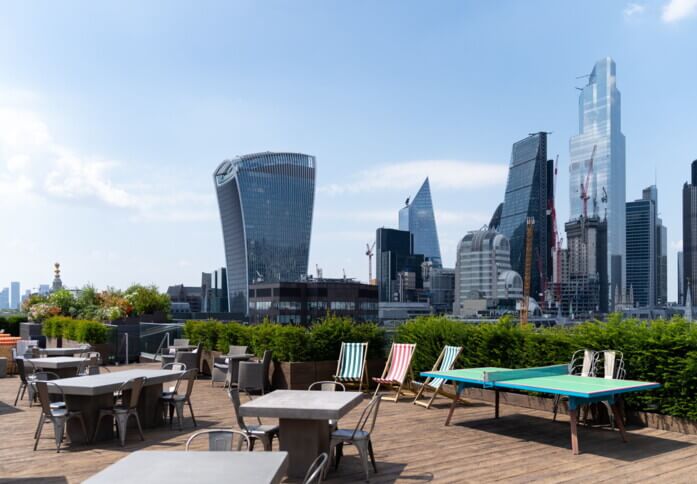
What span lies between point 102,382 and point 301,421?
3148 mm

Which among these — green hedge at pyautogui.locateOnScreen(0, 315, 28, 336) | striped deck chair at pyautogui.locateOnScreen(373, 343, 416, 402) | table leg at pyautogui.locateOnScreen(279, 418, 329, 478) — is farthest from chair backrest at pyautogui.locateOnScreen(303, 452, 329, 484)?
green hedge at pyautogui.locateOnScreen(0, 315, 28, 336)

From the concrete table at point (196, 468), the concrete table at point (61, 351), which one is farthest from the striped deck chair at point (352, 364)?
the concrete table at point (196, 468)

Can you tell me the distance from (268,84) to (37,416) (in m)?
11.2

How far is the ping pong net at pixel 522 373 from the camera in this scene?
8.41 meters

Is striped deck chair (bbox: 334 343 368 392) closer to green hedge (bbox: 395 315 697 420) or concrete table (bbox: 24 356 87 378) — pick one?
green hedge (bbox: 395 315 697 420)

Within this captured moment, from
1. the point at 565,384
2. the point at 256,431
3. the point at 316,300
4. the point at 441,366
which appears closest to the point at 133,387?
the point at 256,431

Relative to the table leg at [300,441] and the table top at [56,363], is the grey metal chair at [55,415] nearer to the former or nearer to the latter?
the table leg at [300,441]

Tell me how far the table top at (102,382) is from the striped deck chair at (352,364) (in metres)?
3.49

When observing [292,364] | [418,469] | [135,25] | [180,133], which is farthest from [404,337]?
[180,133]

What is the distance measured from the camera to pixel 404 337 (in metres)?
12.6

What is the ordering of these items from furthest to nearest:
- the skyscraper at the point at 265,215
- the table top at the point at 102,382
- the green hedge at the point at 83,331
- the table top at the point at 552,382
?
the skyscraper at the point at 265,215, the green hedge at the point at 83,331, the table top at the point at 102,382, the table top at the point at 552,382

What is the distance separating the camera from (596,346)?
31.2ft

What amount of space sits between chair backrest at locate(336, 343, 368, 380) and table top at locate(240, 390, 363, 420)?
4945 millimetres

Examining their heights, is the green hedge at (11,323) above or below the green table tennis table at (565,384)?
below
